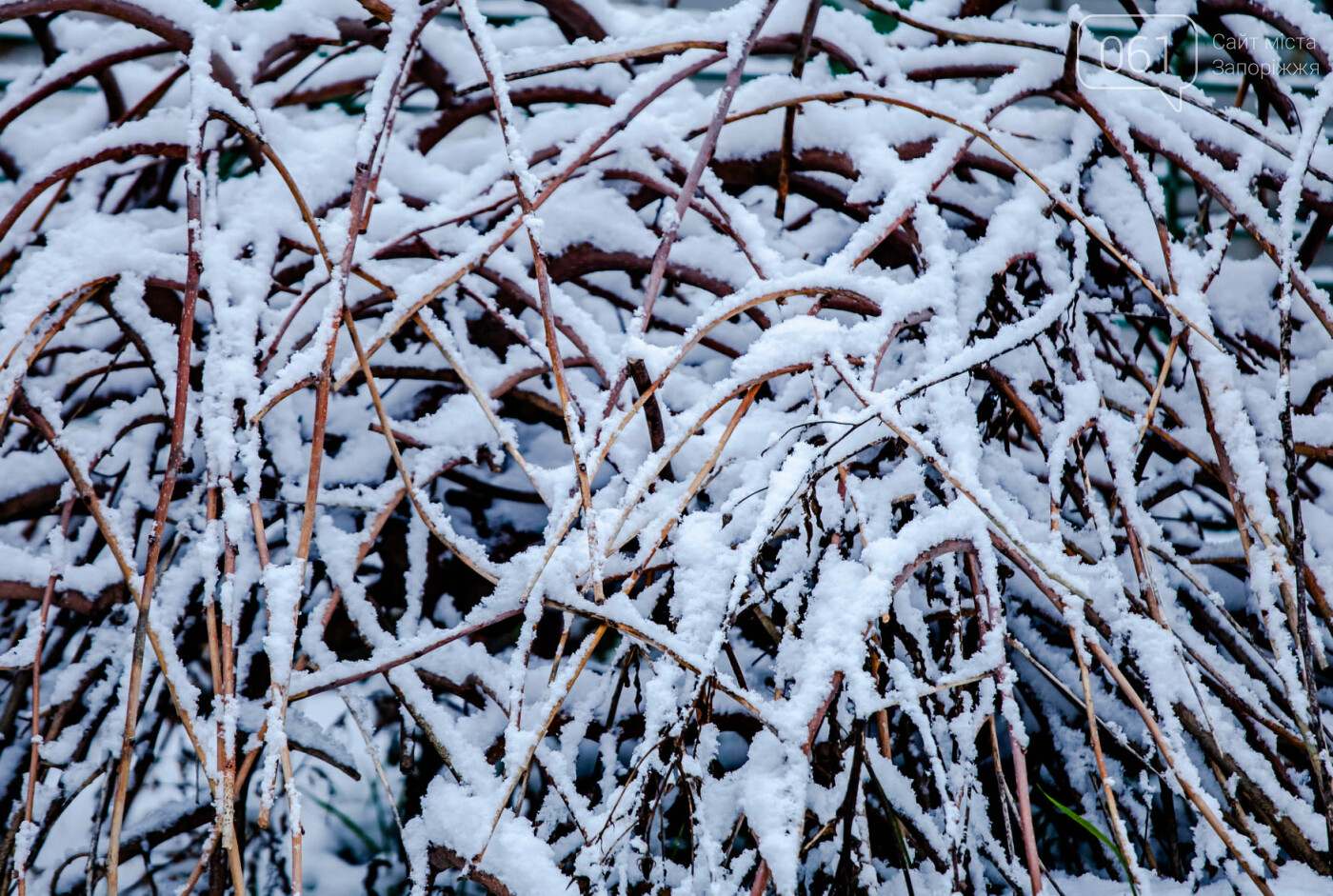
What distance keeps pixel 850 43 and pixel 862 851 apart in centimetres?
56

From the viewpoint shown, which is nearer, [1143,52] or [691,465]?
[691,465]

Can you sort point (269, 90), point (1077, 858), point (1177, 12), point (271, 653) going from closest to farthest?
point (271, 653)
point (1077, 858)
point (1177, 12)
point (269, 90)

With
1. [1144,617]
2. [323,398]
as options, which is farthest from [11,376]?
[1144,617]

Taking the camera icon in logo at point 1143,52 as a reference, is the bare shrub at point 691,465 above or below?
below

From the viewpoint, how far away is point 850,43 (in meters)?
0.65

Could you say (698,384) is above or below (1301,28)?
below

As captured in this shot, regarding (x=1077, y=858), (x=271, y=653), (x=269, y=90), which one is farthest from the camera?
(x=269, y=90)

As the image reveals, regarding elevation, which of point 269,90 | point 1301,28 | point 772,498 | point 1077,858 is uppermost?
point 269,90

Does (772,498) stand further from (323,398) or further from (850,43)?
(850,43)

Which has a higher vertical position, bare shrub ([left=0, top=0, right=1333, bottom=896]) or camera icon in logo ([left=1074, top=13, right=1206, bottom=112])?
camera icon in logo ([left=1074, top=13, right=1206, bottom=112])

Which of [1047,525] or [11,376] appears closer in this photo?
[11,376]

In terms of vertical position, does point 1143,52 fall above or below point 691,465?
above

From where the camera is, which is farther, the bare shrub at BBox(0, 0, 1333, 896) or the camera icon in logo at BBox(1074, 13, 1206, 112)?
the camera icon in logo at BBox(1074, 13, 1206, 112)

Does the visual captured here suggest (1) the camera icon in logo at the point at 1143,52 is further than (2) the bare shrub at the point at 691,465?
Yes
